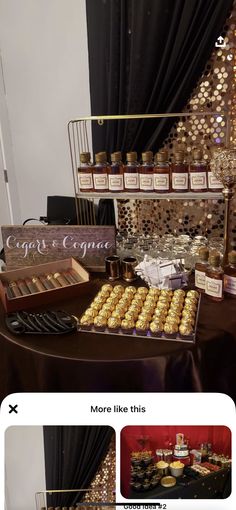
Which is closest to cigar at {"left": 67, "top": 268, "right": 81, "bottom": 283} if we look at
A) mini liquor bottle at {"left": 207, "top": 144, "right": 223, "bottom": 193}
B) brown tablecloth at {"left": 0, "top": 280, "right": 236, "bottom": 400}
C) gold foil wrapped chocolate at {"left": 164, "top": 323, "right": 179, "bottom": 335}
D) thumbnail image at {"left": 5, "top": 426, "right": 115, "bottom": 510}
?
brown tablecloth at {"left": 0, "top": 280, "right": 236, "bottom": 400}

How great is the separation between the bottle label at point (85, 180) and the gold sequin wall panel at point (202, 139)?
0.47 meters

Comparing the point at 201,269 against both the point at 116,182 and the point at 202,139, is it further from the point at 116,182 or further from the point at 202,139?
the point at 202,139

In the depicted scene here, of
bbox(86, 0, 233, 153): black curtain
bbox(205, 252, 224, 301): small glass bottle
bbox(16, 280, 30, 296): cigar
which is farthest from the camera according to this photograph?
bbox(86, 0, 233, 153): black curtain

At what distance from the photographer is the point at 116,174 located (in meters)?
1.70

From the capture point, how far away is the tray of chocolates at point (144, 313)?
1334 mm

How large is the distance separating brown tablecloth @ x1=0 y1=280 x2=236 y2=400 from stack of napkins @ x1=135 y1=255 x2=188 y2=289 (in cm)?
18

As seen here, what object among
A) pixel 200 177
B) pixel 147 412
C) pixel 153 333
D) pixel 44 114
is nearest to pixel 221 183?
pixel 200 177

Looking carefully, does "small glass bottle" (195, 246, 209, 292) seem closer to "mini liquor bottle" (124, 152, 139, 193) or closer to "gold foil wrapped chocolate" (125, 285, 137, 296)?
"gold foil wrapped chocolate" (125, 285, 137, 296)

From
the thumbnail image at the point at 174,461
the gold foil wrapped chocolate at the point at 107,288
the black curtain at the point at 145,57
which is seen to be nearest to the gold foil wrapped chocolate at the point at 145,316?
the gold foil wrapped chocolate at the point at 107,288

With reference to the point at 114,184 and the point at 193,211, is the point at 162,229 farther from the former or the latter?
the point at 114,184

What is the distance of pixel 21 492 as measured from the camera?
767 millimetres

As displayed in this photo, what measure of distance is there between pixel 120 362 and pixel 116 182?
0.71m

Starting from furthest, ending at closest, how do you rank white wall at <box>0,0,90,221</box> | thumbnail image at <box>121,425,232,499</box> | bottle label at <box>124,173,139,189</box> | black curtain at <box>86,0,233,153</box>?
1. white wall at <box>0,0,90,221</box>
2. black curtain at <box>86,0,233,153</box>
3. bottle label at <box>124,173,139,189</box>
4. thumbnail image at <box>121,425,232,499</box>

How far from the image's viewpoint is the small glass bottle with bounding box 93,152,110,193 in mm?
1711
